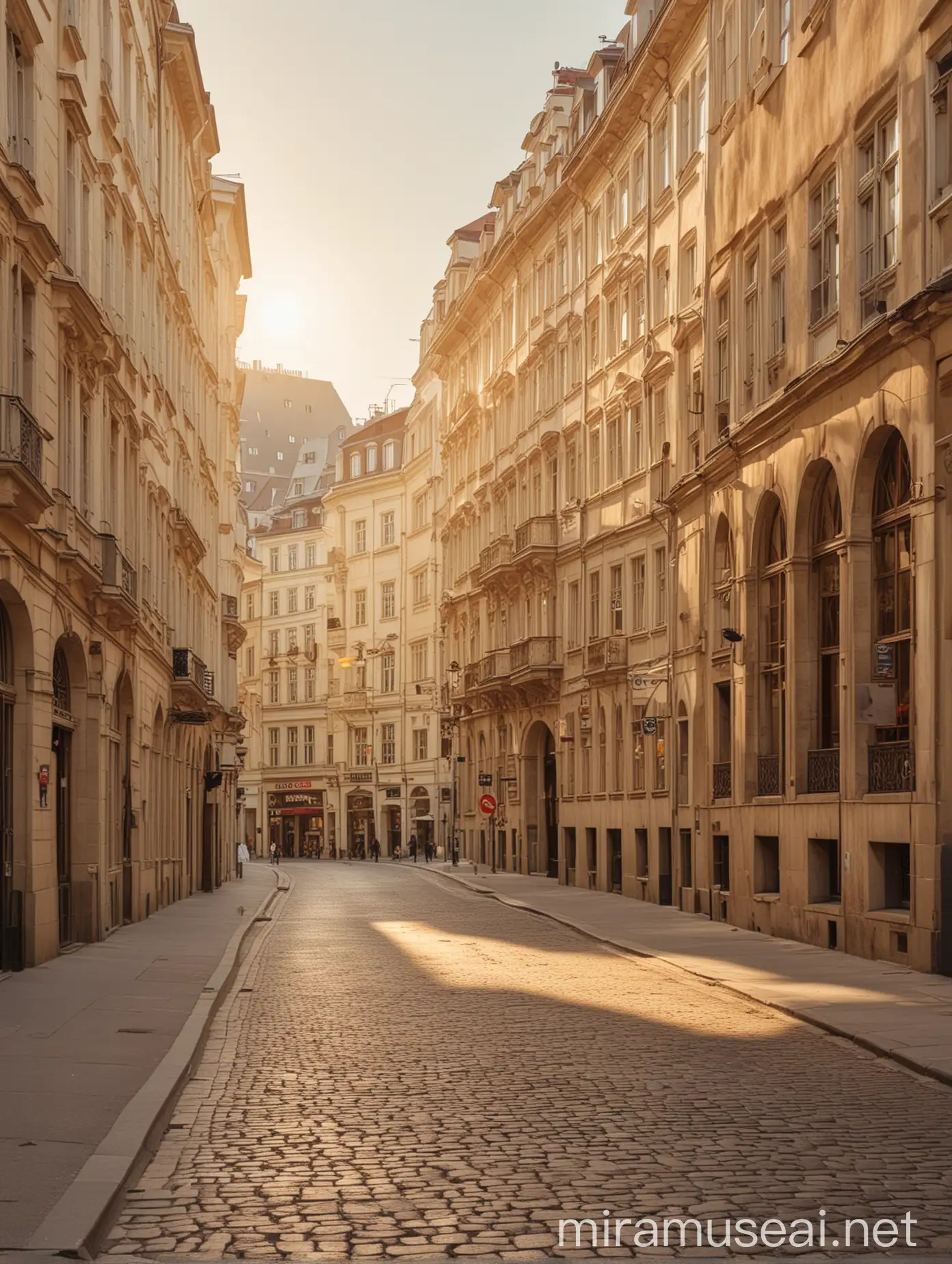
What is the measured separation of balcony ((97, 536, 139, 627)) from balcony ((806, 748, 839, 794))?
10.8 metres

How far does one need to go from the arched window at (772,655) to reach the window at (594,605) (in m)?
18.0

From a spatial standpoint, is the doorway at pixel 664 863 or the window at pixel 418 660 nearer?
the doorway at pixel 664 863

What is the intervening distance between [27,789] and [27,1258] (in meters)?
14.4

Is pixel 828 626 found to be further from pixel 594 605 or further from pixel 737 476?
pixel 594 605

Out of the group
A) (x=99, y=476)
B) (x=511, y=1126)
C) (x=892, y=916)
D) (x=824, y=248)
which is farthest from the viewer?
(x=99, y=476)

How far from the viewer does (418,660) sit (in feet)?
305

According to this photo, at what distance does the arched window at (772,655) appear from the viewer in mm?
29016

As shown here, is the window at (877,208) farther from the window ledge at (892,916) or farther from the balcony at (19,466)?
the balcony at (19,466)

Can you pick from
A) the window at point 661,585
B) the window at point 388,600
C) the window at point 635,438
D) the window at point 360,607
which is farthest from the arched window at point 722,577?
the window at point 360,607

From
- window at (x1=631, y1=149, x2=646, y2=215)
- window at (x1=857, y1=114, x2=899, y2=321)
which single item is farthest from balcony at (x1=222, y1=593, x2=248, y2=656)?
window at (x1=857, y1=114, x2=899, y2=321)

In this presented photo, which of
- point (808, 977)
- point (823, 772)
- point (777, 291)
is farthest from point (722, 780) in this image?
point (808, 977)

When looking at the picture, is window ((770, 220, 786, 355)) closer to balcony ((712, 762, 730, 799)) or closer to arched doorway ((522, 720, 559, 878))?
balcony ((712, 762, 730, 799))

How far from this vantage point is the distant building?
454ft

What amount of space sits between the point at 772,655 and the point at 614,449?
18.0 m
